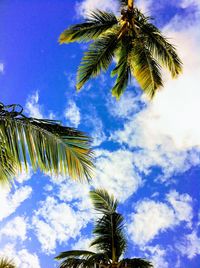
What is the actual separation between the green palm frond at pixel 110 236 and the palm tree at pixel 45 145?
1031 centimetres

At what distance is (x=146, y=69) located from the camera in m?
13.7

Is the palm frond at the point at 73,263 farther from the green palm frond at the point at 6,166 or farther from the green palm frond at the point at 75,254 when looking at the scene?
the green palm frond at the point at 6,166

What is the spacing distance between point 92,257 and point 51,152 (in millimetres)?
9742

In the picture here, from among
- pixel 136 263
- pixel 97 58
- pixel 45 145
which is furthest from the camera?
pixel 97 58

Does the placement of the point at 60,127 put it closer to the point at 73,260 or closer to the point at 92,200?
the point at 73,260

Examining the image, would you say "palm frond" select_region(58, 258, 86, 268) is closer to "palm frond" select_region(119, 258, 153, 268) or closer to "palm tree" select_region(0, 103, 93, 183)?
"palm frond" select_region(119, 258, 153, 268)

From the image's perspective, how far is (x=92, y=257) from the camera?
13.6 m

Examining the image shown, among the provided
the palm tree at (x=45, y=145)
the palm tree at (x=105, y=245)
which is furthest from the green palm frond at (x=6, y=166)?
the palm tree at (x=105, y=245)

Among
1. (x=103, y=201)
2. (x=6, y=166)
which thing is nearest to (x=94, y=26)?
(x=103, y=201)

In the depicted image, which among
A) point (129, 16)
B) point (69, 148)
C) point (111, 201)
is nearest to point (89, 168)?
point (69, 148)

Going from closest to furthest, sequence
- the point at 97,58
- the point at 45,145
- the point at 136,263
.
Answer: the point at 45,145
the point at 136,263
the point at 97,58

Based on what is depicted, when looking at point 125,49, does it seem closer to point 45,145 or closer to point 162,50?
point 162,50

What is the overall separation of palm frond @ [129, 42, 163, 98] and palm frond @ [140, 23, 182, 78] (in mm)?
290

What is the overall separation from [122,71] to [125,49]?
0.93 meters
